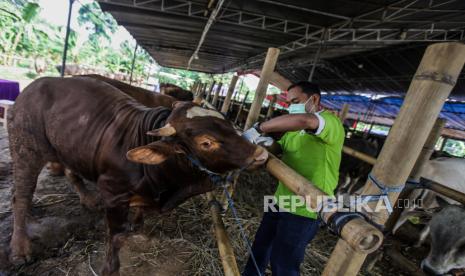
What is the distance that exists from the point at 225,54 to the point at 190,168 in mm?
11566

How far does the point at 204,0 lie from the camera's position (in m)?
5.92

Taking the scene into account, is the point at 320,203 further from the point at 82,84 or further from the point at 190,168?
the point at 82,84

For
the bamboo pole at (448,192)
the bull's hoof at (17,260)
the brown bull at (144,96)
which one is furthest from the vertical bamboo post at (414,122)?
the brown bull at (144,96)

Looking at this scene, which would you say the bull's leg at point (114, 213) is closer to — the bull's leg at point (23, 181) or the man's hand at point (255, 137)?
the bull's leg at point (23, 181)

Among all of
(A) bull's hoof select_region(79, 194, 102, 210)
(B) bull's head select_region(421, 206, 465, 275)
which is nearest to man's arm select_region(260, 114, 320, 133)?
(B) bull's head select_region(421, 206, 465, 275)

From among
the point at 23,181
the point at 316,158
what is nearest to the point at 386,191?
the point at 316,158

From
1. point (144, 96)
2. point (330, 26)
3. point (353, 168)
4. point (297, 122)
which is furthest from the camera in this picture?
point (353, 168)

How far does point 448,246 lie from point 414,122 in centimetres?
265

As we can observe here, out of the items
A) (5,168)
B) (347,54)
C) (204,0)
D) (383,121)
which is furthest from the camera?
(383,121)

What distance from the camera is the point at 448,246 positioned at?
278 centimetres

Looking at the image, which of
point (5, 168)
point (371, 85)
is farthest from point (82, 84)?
point (371, 85)

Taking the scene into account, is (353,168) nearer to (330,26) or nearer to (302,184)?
(330,26)

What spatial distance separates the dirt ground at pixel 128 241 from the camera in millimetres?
2437

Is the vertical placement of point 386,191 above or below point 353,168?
above
